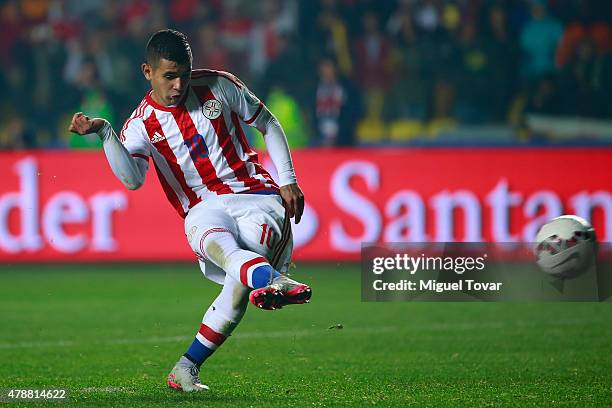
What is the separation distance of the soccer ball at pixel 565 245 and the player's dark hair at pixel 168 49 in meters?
3.33

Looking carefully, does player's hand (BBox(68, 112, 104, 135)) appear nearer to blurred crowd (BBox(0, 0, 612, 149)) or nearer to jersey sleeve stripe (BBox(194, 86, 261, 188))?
jersey sleeve stripe (BBox(194, 86, 261, 188))

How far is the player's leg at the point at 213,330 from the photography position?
571 centimetres

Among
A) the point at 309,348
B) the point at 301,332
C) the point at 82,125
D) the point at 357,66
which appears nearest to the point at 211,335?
the point at 82,125

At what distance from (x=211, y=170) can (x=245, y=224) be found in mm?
312

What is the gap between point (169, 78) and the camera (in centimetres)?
561

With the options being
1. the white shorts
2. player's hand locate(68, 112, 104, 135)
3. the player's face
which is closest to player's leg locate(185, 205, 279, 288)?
the white shorts

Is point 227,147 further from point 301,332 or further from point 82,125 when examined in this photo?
point 301,332

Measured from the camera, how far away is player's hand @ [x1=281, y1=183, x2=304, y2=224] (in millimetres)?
5664

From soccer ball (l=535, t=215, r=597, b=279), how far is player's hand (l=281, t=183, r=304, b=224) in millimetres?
2789

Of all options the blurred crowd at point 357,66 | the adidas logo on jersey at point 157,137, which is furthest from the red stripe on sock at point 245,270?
the blurred crowd at point 357,66

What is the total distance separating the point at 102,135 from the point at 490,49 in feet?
33.4

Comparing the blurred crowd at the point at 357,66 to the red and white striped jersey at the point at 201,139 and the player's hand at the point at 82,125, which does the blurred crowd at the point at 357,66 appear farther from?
the player's hand at the point at 82,125

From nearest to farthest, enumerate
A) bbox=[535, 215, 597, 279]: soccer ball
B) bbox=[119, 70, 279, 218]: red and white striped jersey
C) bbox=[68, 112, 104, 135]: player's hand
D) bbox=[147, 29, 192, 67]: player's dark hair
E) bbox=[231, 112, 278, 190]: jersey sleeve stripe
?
bbox=[68, 112, 104, 135]: player's hand
bbox=[147, 29, 192, 67]: player's dark hair
bbox=[119, 70, 279, 218]: red and white striped jersey
bbox=[231, 112, 278, 190]: jersey sleeve stripe
bbox=[535, 215, 597, 279]: soccer ball

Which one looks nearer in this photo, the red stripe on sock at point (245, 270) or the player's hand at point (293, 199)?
the red stripe on sock at point (245, 270)
